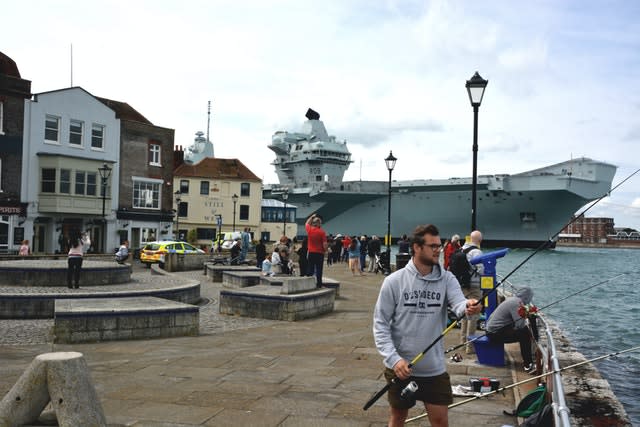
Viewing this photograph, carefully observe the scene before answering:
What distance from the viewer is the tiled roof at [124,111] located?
4634 centimetres

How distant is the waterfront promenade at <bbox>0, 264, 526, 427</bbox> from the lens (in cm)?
587

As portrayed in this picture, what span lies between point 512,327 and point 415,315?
448 centimetres

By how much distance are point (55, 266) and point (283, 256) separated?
6.97m

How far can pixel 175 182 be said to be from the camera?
68.4 metres

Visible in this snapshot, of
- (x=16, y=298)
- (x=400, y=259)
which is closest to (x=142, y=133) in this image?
(x=400, y=259)

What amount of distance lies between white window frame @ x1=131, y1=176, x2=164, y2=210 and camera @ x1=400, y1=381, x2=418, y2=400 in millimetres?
43962

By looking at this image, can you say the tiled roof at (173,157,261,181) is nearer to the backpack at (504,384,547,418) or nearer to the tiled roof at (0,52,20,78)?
the tiled roof at (0,52,20,78)

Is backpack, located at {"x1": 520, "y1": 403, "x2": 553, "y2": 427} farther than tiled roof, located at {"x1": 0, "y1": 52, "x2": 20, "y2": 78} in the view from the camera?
No

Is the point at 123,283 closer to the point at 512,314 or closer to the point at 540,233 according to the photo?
the point at 512,314

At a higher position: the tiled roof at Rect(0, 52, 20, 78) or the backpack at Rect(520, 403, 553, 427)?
the tiled roof at Rect(0, 52, 20, 78)

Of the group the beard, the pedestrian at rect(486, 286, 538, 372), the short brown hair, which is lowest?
the pedestrian at rect(486, 286, 538, 372)

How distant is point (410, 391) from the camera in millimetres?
4031

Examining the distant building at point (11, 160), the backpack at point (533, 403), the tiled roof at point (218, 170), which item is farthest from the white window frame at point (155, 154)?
the backpack at point (533, 403)

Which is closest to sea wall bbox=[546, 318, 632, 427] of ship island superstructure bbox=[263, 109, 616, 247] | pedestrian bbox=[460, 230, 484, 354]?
pedestrian bbox=[460, 230, 484, 354]
